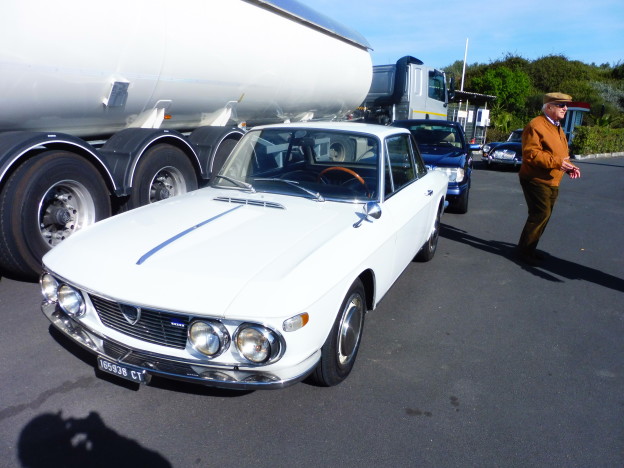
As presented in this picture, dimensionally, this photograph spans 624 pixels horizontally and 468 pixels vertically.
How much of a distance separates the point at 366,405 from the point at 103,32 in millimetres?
3894

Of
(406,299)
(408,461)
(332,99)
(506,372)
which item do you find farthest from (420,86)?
(408,461)

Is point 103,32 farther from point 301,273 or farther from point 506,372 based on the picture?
point 506,372

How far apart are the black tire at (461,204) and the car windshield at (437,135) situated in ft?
3.23

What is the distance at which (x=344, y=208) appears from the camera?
3.59 m

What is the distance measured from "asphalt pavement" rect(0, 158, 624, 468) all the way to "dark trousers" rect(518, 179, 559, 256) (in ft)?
3.69

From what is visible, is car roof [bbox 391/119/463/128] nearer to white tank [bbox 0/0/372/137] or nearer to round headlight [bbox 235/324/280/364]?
white tank [bbox 0/0/372/137]

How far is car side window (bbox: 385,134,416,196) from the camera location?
158 inches

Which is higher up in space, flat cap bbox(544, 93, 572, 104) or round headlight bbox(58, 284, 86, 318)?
flat cap bbox(544, 93, 572, 104)

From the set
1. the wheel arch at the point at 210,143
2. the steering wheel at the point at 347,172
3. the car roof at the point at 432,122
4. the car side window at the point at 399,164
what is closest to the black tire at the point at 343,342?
the steering wheel at the point at 347,172

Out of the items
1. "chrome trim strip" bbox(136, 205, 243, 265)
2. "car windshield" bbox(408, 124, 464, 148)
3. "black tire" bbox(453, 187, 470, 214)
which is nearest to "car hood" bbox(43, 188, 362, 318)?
"chrome trim strip" bbox(136, 205, 243, 265)

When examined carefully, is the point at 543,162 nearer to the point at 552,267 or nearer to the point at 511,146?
the point at 552,267

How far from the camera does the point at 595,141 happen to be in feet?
70.4

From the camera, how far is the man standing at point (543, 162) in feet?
17.2

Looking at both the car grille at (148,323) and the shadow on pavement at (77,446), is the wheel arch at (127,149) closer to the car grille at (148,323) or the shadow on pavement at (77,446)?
the car grille at (148,323)
